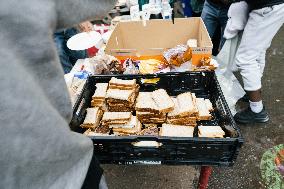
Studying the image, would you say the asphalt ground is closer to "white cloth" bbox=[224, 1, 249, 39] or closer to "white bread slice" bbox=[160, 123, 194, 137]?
"white bread slice" bbox=[160, 123, 194, 137]

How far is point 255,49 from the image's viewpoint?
275 cm

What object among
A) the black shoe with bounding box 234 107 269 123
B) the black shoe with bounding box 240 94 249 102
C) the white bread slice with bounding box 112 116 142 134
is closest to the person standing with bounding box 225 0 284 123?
the black shoe with bounding box 234 107 269 123

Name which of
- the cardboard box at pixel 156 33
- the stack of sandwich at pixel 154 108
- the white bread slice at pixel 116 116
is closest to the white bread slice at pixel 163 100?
the stack of sandwich at pixel 154 108

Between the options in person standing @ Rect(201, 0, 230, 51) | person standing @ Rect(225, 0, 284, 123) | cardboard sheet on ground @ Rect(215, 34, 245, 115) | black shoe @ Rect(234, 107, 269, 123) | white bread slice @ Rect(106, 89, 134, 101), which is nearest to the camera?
white bread slice @ Rect(106, 89, 134, 101)

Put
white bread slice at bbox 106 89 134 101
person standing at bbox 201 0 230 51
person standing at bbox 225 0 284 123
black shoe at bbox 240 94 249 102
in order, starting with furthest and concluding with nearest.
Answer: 1. black shoe at bbox 240 94 249 102
2. person standing at bbox 201 0 230 51
3. person standing at bbox 225 0 284 123
4. white bread slice at bbox 106 89 134 101

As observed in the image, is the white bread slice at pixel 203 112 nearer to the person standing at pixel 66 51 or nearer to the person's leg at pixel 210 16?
the person's leg at pixel 210 16

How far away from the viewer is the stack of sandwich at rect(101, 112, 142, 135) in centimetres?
197

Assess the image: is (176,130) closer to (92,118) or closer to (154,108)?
(154,108)

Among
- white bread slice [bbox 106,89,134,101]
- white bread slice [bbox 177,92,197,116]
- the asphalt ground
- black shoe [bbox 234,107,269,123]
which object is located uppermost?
white bread slice [bbox 106,89,134,101]

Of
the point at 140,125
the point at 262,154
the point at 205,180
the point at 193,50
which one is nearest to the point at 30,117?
the point at 140,125

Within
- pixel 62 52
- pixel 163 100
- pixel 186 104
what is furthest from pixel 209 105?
pixel 62 52

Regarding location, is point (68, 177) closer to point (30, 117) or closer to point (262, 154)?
point (30, 117)

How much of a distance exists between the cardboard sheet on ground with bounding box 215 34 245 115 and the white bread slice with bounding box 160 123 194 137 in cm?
133

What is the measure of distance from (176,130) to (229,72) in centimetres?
162
